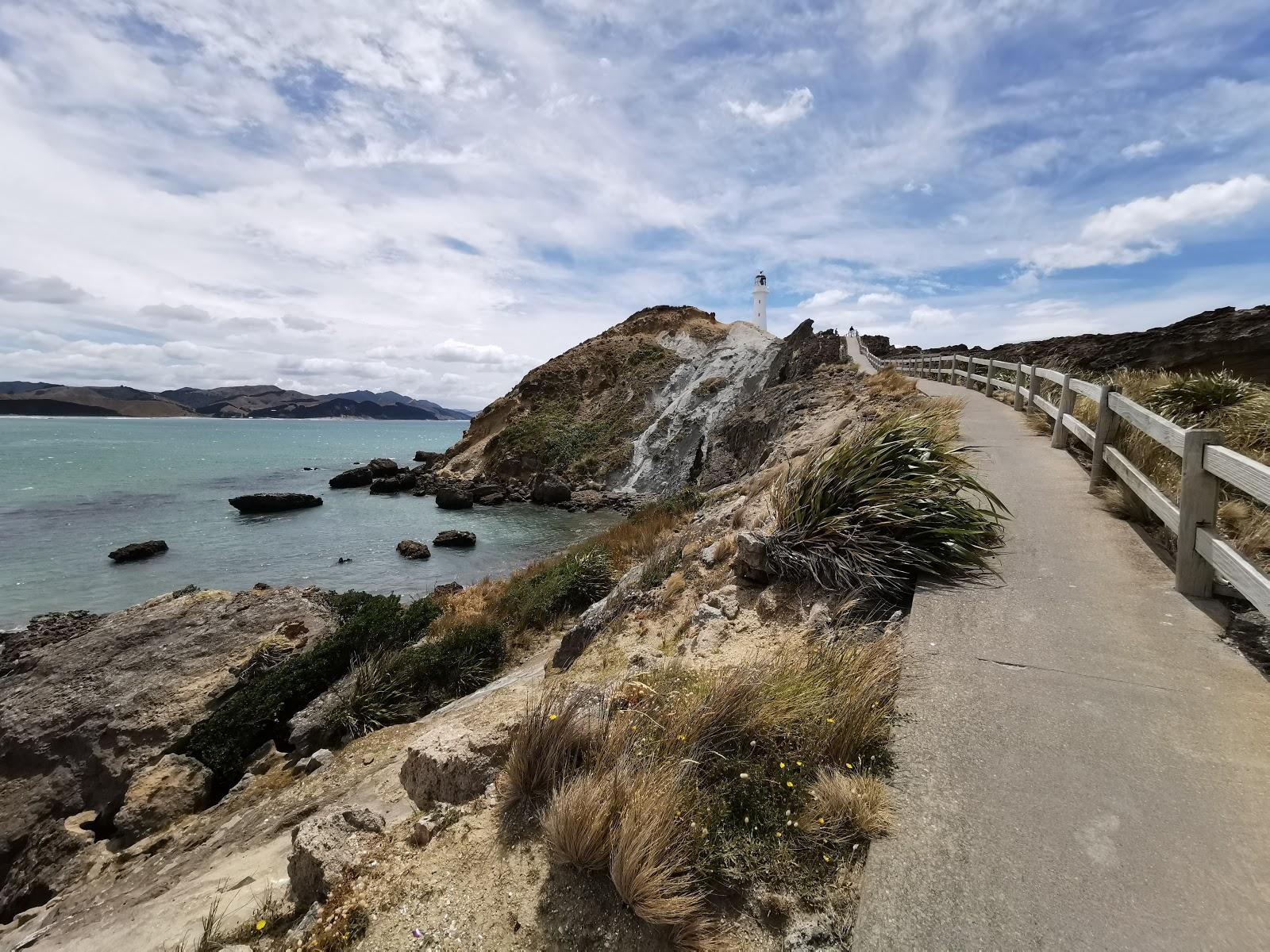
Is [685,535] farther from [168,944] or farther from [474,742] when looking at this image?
[168,944]

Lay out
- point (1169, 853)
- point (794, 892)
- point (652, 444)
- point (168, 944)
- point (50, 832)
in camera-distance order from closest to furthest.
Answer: point (1169, 853)
point (794, 892)
point (168, 944)
point (50, 832)
point (652, 444)

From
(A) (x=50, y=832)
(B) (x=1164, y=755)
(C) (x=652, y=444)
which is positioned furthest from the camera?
(C) (x=652, y=444)

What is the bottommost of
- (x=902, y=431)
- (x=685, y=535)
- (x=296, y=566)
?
(x=296, y=566)

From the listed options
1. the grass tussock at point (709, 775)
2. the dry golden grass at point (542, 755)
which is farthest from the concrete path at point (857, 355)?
the dry golden grass at point (542, 755)

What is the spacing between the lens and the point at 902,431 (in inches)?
275

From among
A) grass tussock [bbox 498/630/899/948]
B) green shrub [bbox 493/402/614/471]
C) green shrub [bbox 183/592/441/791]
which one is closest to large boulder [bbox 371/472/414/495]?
green shrub [bbox 493/402/614/471]

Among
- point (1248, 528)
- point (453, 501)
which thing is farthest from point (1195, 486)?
point (453, 501)

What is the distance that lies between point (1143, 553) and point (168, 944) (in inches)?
301

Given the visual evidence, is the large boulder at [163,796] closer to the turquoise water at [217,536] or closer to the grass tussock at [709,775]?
the grass tussock at [709,775]

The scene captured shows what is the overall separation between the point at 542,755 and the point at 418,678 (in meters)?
6.22

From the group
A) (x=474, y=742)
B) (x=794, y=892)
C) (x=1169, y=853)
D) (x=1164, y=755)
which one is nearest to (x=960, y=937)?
(x=794, y=892)

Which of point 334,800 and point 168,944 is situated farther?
point 334,800

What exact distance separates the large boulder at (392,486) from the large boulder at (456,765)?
40.3m

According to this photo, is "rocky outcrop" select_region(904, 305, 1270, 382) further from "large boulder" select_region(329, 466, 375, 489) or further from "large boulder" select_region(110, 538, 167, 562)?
"large boulder" select_region(329, 466, 375, 489)
